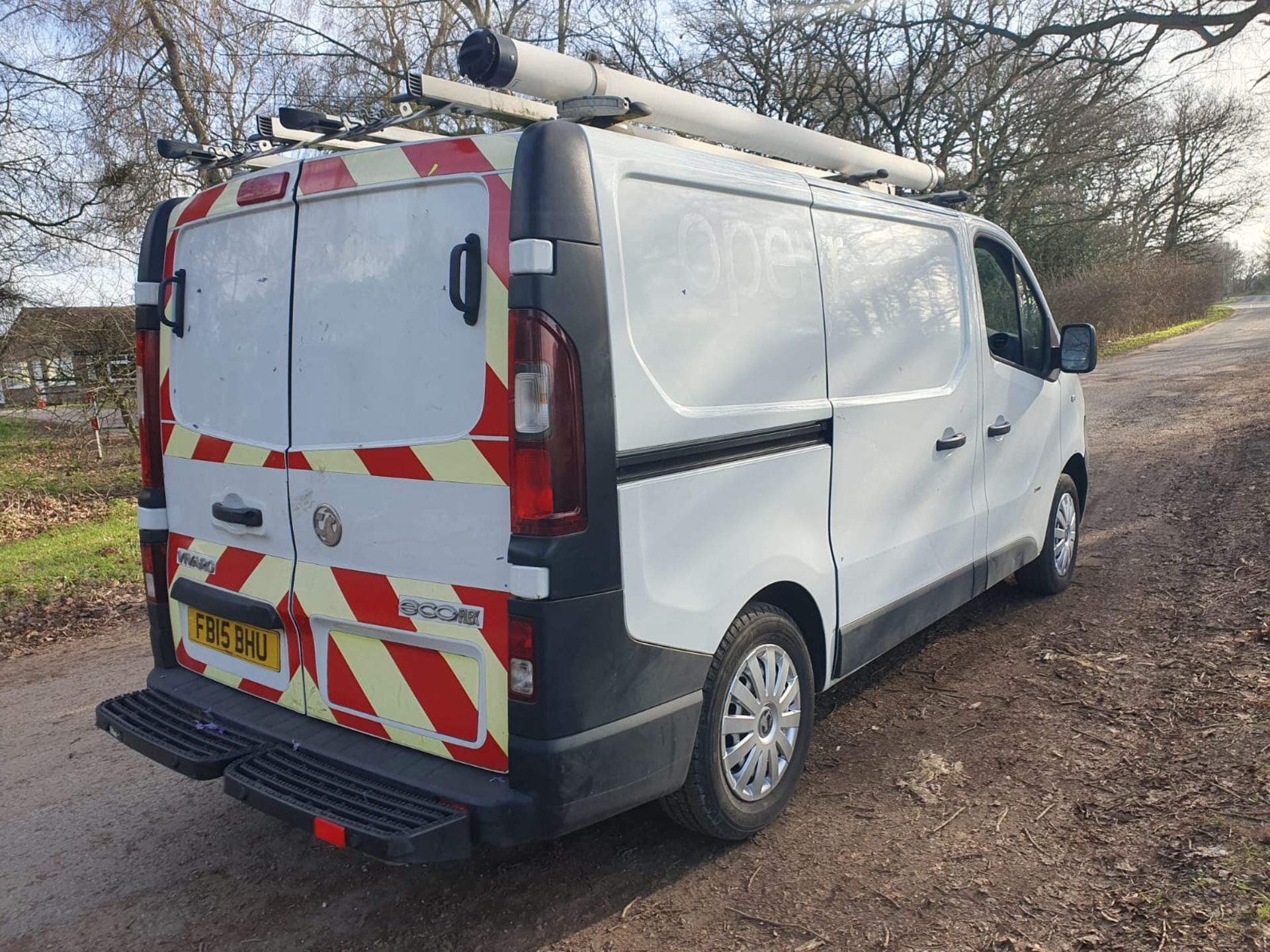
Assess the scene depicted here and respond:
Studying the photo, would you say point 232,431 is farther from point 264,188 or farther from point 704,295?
point 704,295

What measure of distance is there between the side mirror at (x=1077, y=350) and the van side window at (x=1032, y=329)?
0.08 metres

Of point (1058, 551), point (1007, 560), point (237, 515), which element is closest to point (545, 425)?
point (237, 515)

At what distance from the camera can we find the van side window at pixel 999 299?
4.56 metres

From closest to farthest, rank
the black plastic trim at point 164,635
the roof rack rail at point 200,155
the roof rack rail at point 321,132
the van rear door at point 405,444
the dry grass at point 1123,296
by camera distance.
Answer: the van rear door at point 405,444 → the roof rack rail at point 321,132 → the roof rack rail at point 200,155 → the black plastic trim at point 164,635 → the dry grass at point 1123,296

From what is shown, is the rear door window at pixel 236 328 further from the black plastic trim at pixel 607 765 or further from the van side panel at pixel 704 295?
the black plastic trim at pixel 607 765

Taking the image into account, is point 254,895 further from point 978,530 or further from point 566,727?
point 978,530

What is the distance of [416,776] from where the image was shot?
2635 mm

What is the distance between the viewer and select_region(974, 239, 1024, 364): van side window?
4.56m

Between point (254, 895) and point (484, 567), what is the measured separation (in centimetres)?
138

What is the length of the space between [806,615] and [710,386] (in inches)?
38.9

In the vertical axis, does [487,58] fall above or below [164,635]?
above

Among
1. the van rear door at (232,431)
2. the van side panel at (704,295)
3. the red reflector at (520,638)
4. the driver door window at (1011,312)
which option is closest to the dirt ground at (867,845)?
the van rear door at (232,431)

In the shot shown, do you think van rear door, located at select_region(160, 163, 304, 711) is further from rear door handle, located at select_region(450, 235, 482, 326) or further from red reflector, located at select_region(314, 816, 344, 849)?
rear door handle, located at select_region(450, 235, 482, 326)

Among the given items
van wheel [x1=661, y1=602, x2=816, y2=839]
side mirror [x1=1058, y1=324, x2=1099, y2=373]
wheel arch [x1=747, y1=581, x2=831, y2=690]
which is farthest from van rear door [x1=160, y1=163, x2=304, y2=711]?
side mirror [x1=1058, y1=324, x2=1099, y2=373]
